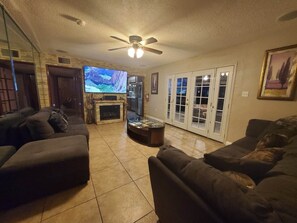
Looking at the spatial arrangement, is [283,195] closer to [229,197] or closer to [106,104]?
[229,197]

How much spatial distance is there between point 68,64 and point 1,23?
6.80 ft

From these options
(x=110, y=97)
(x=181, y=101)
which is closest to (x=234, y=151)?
(x=181, y=101)

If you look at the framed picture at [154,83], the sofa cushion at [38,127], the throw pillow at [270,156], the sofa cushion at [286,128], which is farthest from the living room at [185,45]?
the framed picture at [154,83]

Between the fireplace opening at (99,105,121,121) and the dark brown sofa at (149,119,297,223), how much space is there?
4156mm

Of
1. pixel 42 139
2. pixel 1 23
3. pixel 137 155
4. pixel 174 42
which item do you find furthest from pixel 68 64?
pixel 137 155

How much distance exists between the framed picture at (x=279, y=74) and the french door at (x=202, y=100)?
64 cm

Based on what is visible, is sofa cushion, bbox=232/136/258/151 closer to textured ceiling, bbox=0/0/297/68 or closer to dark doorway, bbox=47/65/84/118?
textured ceiling, bbox=0/0/297/68

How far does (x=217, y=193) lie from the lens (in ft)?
1.95

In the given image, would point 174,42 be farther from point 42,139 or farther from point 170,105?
point 42,139

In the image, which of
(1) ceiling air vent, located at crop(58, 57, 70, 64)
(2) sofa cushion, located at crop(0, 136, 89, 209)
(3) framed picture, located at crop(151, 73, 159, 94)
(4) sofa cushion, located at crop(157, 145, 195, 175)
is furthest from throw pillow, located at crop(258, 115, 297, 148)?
(1) ceiling air vent, located at crop(58, 57, 70, 64)

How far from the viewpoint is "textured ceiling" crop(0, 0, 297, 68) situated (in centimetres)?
163

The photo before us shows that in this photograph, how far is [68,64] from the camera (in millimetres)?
4172

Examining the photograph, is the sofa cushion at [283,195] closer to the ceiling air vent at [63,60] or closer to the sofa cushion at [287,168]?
the sofa cushion at [287,168]

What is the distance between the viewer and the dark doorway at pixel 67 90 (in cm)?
441
